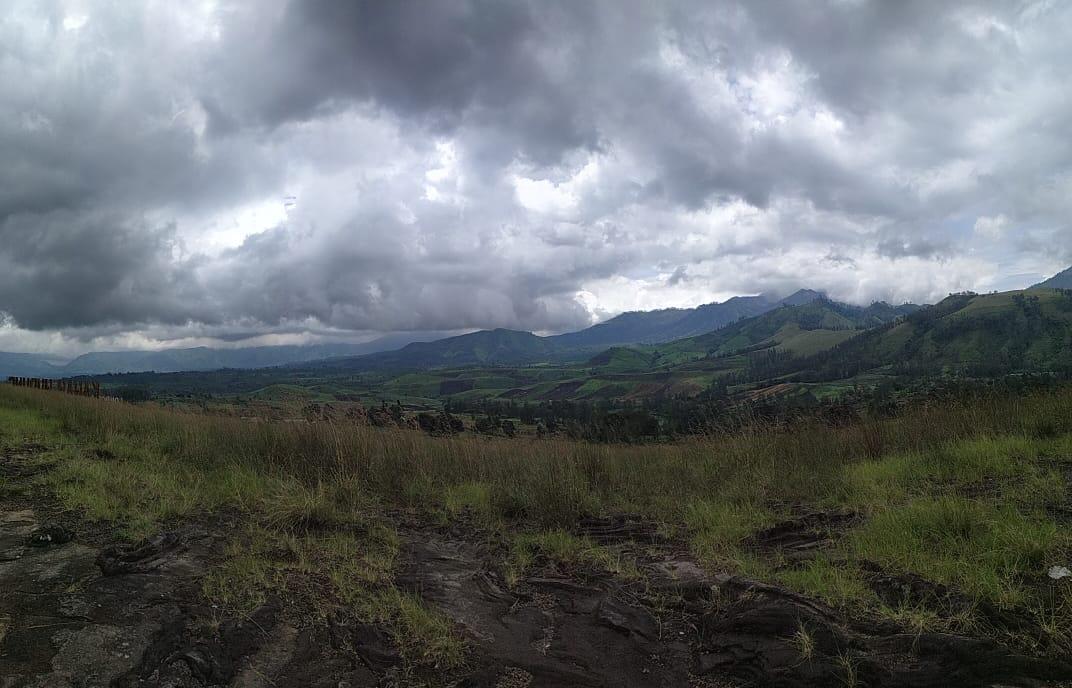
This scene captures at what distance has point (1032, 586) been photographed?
148 inches

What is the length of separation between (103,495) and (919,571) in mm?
9267

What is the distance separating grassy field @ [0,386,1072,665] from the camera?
432 cm

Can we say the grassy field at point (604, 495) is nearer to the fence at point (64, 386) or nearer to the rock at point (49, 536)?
the rock at point (49, 536)

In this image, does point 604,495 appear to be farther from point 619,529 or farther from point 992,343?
point 992,343

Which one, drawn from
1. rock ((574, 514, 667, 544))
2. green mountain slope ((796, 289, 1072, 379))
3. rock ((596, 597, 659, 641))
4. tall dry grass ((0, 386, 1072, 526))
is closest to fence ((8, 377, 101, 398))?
tall dry grass ((0, 386, 1072, 526))

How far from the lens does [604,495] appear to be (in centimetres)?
804

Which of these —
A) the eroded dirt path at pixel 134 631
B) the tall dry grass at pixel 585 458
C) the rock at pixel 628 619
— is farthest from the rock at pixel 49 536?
the rock at pixel 628 619

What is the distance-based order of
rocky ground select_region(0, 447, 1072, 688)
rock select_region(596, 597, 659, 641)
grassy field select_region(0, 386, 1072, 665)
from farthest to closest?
grassy field select_region(0, 386, 1072, 665)
rock select_region(596, 597, 659, 641)
rocky ground select_region(0, 447, 1072, 688)

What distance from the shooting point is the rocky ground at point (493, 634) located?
10.7ft

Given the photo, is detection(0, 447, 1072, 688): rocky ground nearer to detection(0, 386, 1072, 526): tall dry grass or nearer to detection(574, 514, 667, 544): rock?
detection(574, 514, 667, 544): rock

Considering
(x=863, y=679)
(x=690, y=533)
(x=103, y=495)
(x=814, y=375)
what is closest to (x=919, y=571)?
(x=863, y=679)

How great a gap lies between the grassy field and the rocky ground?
276 millimetres

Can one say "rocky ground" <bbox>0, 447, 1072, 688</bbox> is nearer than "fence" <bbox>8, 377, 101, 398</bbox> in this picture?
Yes

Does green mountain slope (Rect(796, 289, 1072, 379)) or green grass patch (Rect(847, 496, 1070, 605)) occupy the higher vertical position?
green grass patch (Rect(847, 496, 1070, 605))
